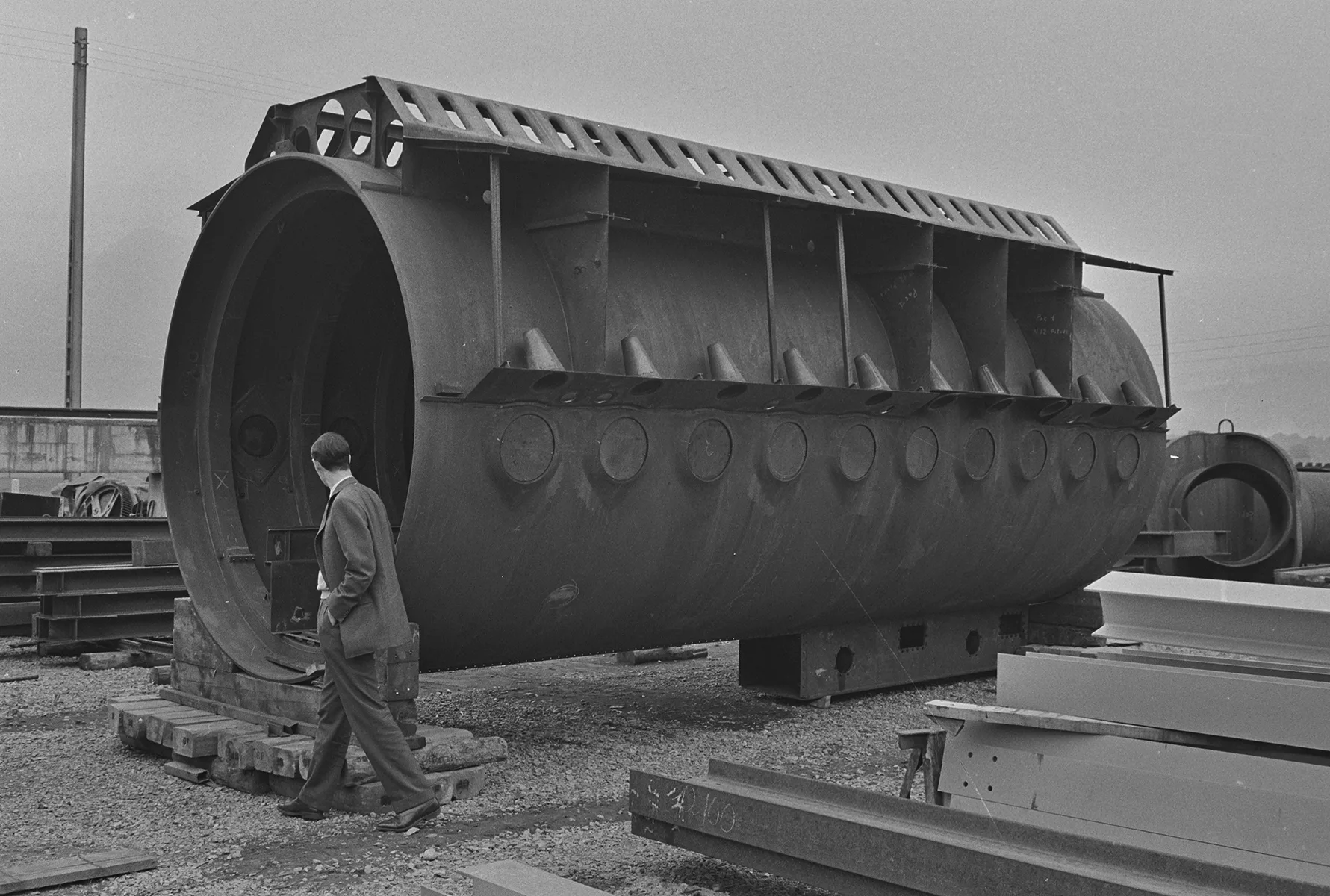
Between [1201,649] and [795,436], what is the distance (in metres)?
2.65

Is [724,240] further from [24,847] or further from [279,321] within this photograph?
[24,847]

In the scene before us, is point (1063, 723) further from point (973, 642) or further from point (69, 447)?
point (69, 447)

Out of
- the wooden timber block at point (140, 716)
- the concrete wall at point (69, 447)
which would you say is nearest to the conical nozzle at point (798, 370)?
the wooden timber block at point (140, 716)

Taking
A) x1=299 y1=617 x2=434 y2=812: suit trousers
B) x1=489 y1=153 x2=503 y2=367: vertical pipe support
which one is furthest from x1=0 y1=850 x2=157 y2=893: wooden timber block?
x1=489 y1=153 x2=503 y2=367: vertical pipe support

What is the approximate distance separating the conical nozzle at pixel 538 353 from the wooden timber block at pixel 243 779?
206 cm

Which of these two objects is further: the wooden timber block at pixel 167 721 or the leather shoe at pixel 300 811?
the wooden timber block at pixel 167 721

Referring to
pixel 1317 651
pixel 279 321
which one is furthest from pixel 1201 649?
pixel 279 321

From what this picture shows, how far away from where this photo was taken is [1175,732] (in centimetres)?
401

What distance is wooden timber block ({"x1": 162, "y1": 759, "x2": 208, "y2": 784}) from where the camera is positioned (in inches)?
224

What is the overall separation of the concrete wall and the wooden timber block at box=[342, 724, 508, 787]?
13335mm

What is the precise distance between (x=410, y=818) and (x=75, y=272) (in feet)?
60.1

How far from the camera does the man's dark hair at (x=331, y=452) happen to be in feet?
16.9

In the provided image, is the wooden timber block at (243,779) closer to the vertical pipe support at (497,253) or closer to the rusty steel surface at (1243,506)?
the vertical pipe support at (497,253)

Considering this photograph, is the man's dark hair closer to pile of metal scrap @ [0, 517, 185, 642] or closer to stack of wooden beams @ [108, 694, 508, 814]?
stack of wooden beams @ [108, 694, 508, 814]
